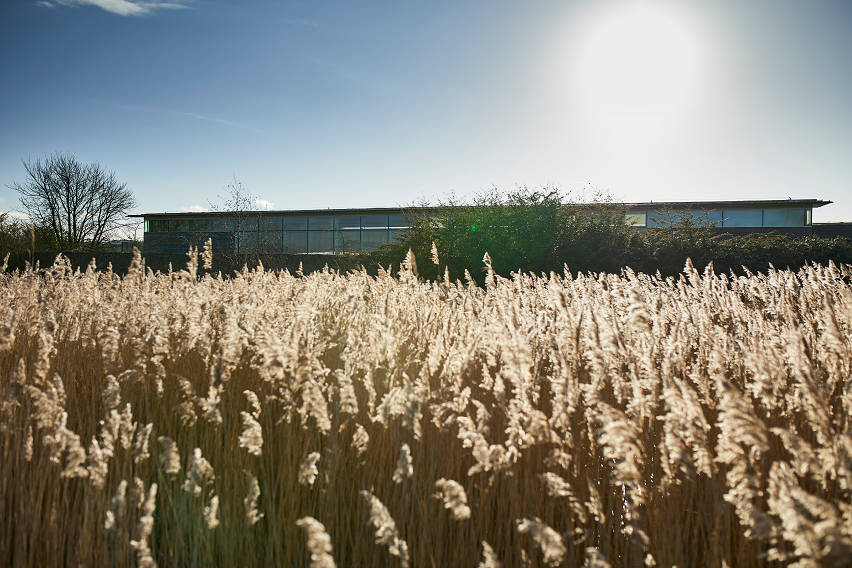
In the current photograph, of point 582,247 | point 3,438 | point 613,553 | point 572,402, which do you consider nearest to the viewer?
point 572,402

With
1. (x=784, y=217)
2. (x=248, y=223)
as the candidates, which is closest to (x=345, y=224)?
(x=248, y=223)

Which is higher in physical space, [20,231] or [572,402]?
[20,231]

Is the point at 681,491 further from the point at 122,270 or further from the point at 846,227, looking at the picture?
the point at 846,227

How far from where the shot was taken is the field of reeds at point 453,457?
135 cm

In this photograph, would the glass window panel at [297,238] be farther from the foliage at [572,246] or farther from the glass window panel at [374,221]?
the foliage at [572,246]

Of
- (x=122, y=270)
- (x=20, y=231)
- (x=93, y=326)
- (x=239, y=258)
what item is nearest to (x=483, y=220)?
(x=239, y=258)

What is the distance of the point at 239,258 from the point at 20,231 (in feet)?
34.1

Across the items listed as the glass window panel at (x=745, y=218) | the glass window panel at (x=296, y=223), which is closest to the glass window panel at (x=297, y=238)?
the glass window panel at (x=296, y=223)

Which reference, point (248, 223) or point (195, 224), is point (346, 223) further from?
point (248, 223)

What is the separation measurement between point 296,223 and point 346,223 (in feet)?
11.3

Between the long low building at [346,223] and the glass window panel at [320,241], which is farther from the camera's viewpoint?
the glass window panel at [320,241]

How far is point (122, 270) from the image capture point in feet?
66.2

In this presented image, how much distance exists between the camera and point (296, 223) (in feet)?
115

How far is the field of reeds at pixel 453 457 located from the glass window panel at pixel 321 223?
3139 centimetres
